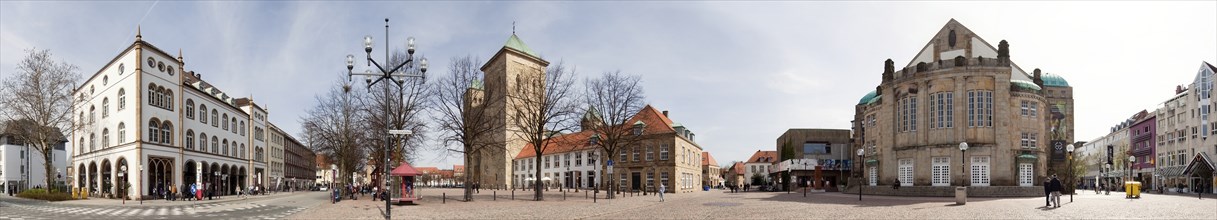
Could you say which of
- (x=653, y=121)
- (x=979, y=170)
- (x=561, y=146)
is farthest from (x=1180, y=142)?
(x=561, y=146)

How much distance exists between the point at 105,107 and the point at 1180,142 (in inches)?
3766

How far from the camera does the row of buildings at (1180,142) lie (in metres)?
64.5

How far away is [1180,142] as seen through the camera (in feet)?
242

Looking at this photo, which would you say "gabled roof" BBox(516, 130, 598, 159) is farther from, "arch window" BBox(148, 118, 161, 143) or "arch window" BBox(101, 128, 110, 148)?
"arch window" BBox(101, 128, 110, 148)

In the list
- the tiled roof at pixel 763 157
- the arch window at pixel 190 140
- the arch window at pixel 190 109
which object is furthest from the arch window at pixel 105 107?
the tiled roof at pixel 763 157

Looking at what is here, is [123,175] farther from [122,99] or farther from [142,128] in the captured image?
[122,99]

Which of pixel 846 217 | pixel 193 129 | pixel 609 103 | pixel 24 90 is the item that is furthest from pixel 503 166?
pixel 846 217

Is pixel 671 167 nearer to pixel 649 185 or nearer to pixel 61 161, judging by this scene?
pixel 649 185

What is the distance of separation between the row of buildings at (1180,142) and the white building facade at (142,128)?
66.5m

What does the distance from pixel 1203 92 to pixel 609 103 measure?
5837 cm

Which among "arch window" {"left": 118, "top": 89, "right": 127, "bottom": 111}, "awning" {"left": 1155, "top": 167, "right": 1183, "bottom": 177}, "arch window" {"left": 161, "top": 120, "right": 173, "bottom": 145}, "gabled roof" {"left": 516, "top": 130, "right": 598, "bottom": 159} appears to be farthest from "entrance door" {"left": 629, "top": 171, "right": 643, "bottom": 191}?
"awning" {"left": 1155, "top": 167, "right": 1183, "bottom": 177}

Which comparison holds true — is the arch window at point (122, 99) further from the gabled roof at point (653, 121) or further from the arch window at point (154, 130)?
the gabled roof at point (653, 121)

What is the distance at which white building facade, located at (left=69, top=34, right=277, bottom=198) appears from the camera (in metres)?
49.0

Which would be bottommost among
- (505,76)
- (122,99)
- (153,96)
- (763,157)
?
(763,157)
